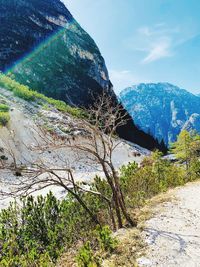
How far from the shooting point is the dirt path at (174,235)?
5934 mm

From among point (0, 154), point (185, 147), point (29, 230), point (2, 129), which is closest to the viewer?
point (29, 230)

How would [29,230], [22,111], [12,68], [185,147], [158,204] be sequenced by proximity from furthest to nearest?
[12,68], [22,111], [185,147], [158,204], [29,230]

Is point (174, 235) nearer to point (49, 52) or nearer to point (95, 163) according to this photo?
point (95, 163)

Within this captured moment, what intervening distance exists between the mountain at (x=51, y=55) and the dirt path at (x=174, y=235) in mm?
51261

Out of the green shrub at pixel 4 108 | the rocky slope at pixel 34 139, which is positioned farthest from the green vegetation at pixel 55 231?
the green shrub at pixel 4 108

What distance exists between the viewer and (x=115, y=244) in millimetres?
6402

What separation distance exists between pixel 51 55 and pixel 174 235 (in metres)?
74.6

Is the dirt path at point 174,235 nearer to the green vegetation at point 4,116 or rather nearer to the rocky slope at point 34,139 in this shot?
the rocky slope at point 34,139

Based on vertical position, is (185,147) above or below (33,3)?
below

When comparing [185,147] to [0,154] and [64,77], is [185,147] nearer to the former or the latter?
[0,154]

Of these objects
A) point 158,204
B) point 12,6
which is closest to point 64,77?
point 12,6

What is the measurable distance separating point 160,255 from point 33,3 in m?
88.1

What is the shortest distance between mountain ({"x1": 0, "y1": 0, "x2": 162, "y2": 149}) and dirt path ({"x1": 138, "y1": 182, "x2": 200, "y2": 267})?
51.3 m

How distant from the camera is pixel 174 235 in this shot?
721cm
